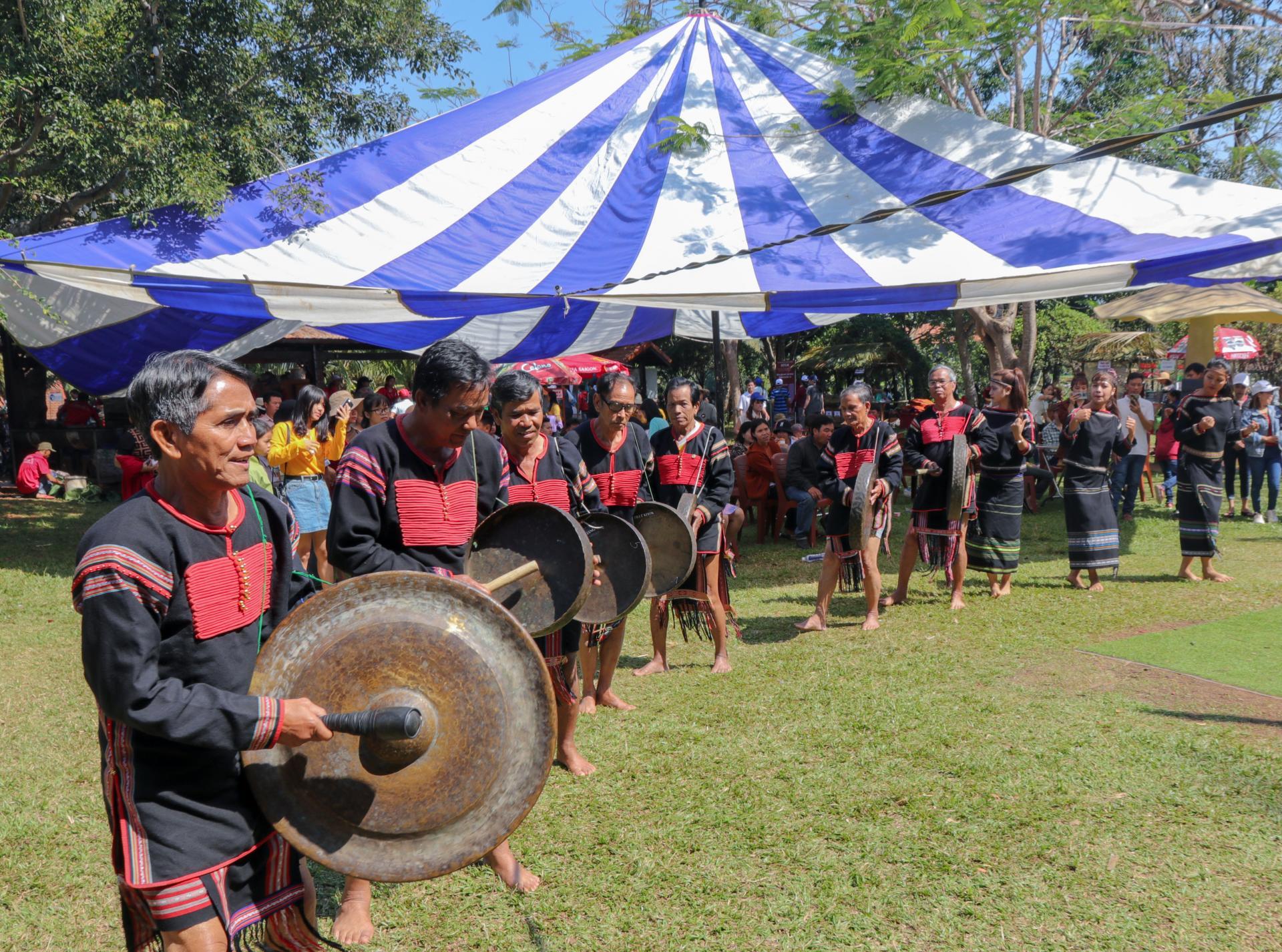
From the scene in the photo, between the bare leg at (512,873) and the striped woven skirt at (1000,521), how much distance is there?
18.2 ft

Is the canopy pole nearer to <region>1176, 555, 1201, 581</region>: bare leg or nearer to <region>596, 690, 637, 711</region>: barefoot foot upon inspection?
<region>596, 690, 637, 711</region>: barefoot foot

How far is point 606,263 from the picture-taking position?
799 cm

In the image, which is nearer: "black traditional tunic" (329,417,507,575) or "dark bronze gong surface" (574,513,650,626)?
"black traditional tunic" (329,417,507,575)

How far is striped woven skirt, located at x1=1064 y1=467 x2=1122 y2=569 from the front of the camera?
8.09m

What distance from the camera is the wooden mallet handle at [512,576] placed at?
3150mm

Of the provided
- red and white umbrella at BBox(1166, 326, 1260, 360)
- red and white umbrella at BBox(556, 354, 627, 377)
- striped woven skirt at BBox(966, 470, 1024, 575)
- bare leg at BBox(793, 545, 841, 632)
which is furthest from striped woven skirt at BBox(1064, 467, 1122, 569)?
red and white umbrella at BBox(556, 354, 627, 377)

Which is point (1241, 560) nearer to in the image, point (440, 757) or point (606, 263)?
point (606, 263)

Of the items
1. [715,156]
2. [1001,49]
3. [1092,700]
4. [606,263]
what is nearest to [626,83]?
[715,156]

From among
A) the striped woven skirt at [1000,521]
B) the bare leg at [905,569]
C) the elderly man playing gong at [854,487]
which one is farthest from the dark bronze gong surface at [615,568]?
the striped woven skirt at [1000,521]

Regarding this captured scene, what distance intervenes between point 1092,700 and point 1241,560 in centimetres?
494

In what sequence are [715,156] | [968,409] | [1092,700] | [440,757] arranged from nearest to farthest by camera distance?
[440,757]
[1092,700]
[968,409]
[715,156]

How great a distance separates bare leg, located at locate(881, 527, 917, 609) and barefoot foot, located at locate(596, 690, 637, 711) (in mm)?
3018

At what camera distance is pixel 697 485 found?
598 cm

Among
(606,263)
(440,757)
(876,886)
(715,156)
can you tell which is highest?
(715,156)
